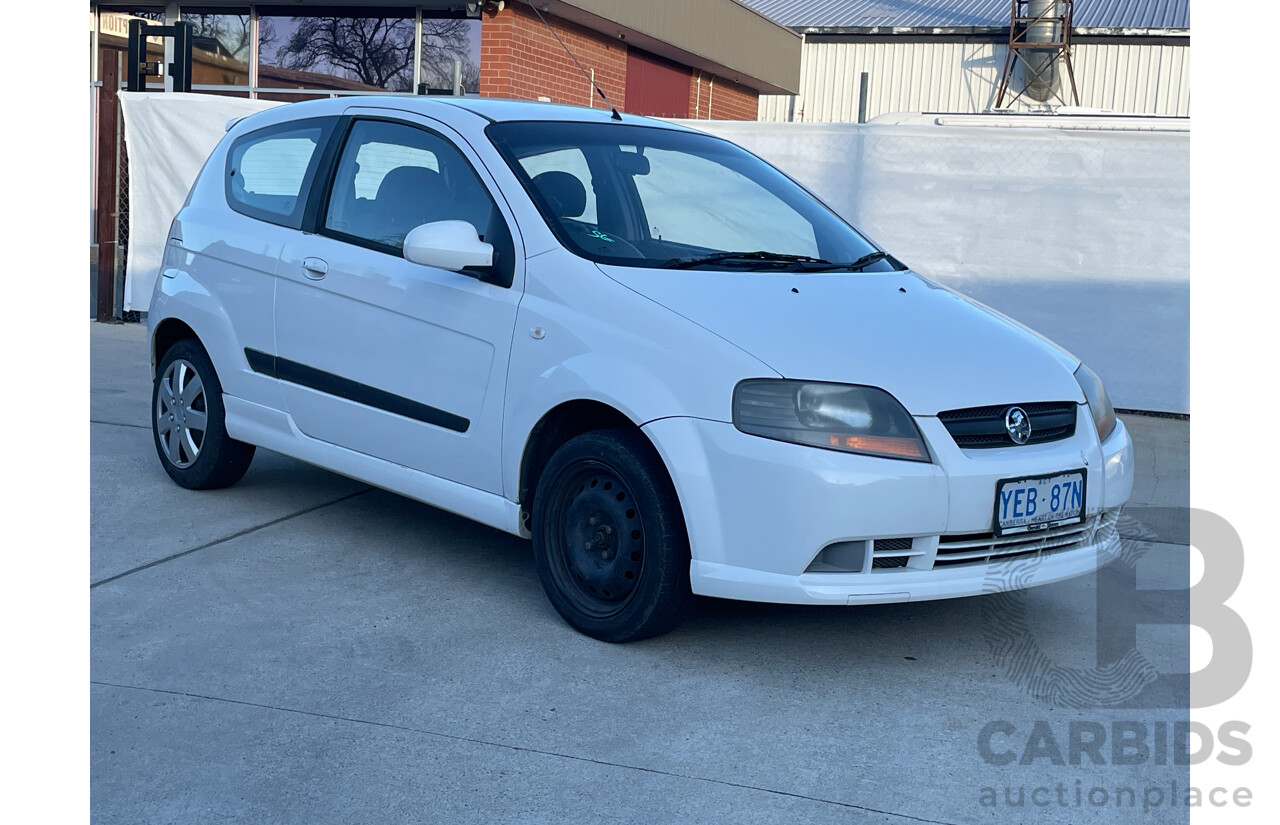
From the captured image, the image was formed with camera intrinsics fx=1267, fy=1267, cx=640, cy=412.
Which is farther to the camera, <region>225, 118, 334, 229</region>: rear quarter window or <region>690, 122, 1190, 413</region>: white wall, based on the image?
<region>690, 122, 1190, 413</region>: white wall

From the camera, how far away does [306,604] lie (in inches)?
174

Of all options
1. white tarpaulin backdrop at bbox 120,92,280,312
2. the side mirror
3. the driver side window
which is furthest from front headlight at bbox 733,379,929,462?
white tarpaulin backdrop at bbox 120,92,280,312

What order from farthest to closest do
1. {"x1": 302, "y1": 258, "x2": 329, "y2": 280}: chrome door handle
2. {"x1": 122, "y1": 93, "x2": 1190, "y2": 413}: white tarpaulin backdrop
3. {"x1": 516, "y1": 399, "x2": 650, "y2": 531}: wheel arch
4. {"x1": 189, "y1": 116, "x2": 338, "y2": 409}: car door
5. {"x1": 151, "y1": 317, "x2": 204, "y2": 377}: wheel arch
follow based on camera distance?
{"x1": 122, "y1": 93, "x2": 1190, "y2": 413}: white tarpaulin backdrop, {"x1": 151, "y1": 317, "x2": 204, "y2": 377}: wheel arch, {"x1": 189, "y1": 116, "x2": 338, "y2": 409}: car door, {"x1": 302, "y1": 258, "x2": 329, "y2": 280}: chrome door handle, {"x1": 516, "y1": 399, "x2": 650, "y2": 531}: wheel arch

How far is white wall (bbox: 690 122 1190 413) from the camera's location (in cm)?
870

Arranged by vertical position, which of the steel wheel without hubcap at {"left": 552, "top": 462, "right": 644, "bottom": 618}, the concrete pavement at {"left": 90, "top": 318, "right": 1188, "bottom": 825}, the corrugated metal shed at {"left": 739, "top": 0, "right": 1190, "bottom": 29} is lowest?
the concrete pavement at {"left": 90, "top": 318, "right": 1188, "bottom": 825}

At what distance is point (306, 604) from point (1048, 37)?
86.6ft

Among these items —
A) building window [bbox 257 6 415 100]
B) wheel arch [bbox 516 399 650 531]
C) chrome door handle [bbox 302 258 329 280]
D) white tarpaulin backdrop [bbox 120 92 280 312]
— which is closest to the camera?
wheel arch [bbox 516 399 650 531]

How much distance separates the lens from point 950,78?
93.9 feet

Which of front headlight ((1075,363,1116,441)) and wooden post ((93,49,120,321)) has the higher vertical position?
wooden post ((93,49,120,321))

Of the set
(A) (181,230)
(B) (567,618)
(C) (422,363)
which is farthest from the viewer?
(A) (181,230)

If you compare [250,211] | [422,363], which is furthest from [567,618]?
[250,211]

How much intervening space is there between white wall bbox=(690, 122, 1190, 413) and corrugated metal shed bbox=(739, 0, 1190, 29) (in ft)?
64.2

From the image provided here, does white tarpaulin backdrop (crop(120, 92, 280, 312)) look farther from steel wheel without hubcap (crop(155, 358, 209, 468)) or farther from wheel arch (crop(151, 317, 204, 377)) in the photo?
steel wheel without hubcap (crop(155, 358, 209, 468))

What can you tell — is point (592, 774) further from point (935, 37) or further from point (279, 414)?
point (935, 37)
